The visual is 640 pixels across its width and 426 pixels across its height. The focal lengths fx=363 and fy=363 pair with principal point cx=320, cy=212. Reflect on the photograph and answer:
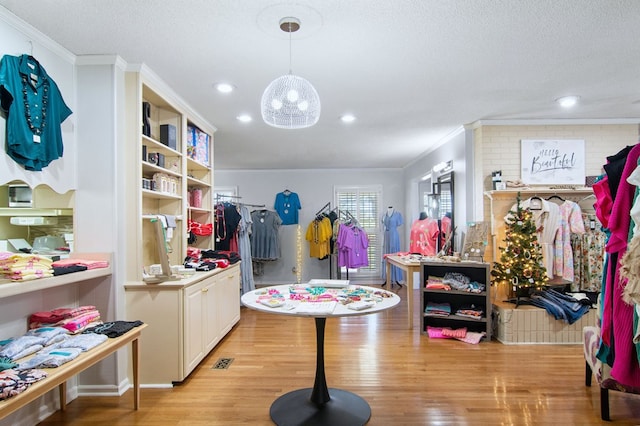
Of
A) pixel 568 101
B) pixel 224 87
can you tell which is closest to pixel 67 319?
pixel 224 87

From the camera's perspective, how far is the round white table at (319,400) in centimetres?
220

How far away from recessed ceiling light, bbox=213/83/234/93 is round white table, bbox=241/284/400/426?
73.1 inches

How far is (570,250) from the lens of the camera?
3979 mm

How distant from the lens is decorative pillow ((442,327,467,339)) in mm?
4000

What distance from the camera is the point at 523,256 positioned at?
153 inches

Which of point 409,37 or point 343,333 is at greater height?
point 409,37

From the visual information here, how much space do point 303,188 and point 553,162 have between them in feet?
15.7

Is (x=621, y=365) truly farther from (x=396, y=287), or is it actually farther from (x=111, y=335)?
(x=396, y=287)

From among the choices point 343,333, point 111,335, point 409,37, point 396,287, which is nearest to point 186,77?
point 409,37

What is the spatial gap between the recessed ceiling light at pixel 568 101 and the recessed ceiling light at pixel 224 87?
127 inches

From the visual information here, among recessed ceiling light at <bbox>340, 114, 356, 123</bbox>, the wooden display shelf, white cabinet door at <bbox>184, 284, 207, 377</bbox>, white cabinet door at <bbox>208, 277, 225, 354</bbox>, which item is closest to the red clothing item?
recessed ceiling light at <bbox>340, 114, 356, 123</bbox>

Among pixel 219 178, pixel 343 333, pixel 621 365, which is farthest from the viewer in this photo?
pixel 219 178

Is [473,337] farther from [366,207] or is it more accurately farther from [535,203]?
[366,207]

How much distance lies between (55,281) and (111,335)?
0.48 meters
